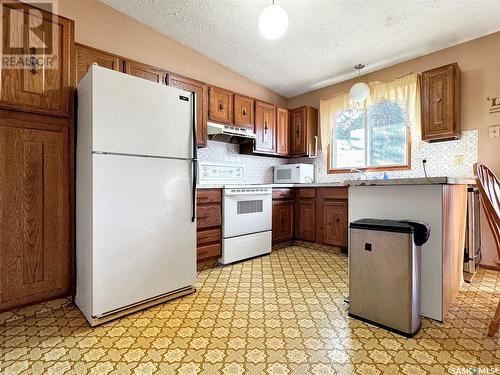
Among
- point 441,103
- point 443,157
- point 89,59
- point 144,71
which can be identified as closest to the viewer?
point 89,59

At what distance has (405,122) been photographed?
11.3 feet

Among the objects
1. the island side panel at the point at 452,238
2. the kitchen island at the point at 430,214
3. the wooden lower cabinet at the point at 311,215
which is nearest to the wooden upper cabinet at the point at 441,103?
the island side panel at the point at 452,238

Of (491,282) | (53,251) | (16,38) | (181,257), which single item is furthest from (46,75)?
(491,282)

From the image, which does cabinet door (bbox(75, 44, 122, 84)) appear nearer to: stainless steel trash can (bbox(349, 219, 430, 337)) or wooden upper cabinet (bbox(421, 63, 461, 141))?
stainless steel trash can (bbox(349, 219, 430, 337))

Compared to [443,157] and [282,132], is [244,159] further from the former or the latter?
[443,157]

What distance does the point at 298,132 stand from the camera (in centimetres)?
436

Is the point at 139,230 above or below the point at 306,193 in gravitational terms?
below

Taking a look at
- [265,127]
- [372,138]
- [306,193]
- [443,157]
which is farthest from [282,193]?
[443,157]

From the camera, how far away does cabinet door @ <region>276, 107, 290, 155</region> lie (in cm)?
423

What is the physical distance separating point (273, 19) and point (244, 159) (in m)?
2.22

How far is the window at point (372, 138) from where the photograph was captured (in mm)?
3548

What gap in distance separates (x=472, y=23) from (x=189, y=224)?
11.8ft

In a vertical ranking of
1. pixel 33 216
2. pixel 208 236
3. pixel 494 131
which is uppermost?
pixel 494 131

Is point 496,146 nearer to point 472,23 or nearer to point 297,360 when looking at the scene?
point 472,23
